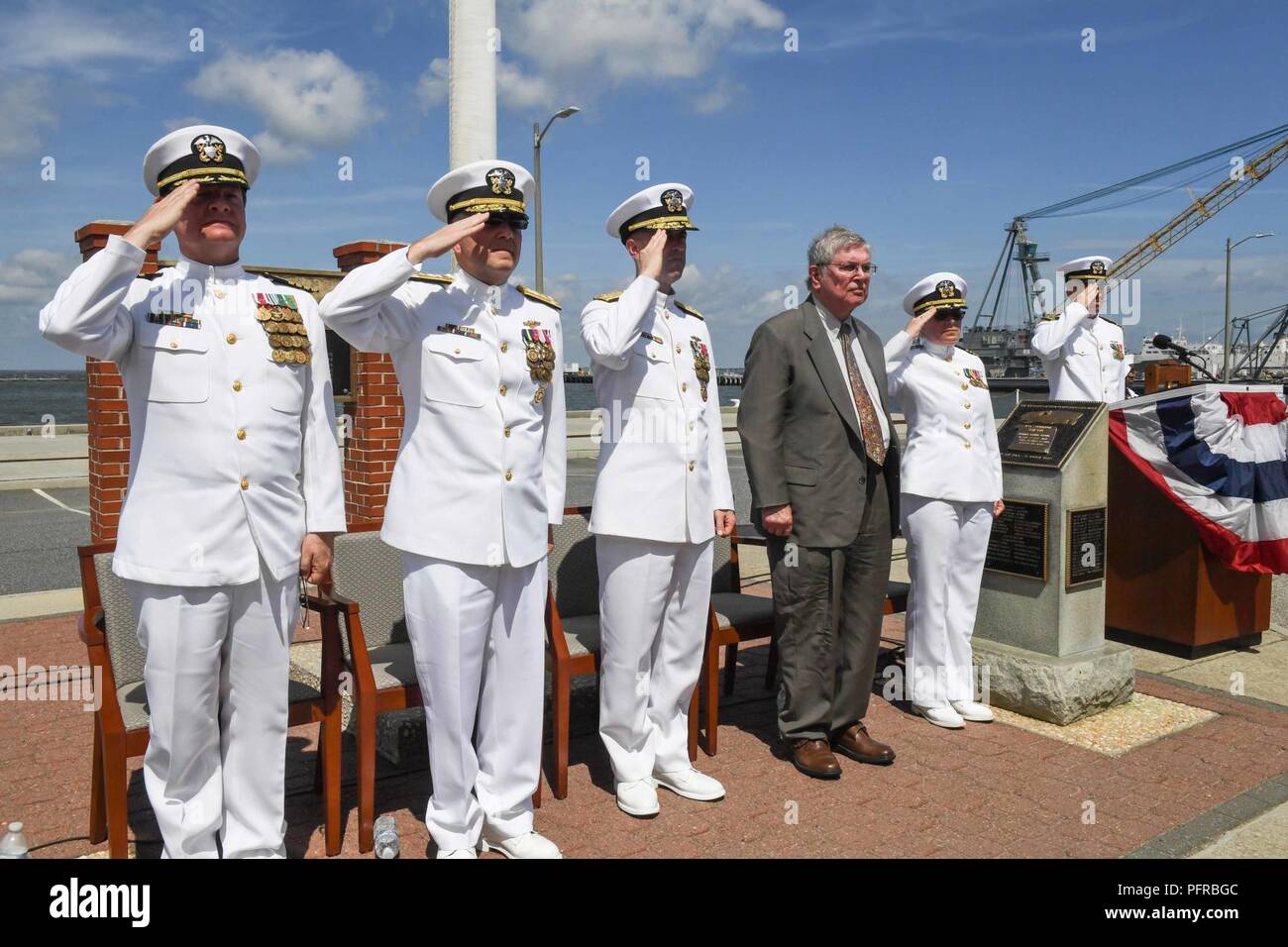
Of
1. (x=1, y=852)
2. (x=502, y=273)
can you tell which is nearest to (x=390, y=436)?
(x=502, y=273)

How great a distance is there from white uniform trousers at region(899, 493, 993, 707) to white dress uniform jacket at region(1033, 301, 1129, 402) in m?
3.07

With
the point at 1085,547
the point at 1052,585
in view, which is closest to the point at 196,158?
the point at 1052,585

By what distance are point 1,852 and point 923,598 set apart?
12.4 feet

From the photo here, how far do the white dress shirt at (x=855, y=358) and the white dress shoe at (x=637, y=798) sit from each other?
1.75 meters

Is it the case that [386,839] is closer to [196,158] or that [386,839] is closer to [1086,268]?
[196,158]

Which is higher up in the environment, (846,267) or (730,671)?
(846,267)

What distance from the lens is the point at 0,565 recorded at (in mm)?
9297

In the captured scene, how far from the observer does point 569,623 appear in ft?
15.3

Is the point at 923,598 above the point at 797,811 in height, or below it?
above

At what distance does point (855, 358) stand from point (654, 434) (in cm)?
109

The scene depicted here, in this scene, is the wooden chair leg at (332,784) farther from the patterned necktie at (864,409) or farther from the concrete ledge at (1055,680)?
the concrete ledge at (1055,680)

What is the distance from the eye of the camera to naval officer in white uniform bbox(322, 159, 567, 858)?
A: 3295 mm

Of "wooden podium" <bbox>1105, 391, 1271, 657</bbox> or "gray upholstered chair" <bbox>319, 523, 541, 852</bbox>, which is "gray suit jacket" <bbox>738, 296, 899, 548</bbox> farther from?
"wooden podium" <bbox>1105, 391, 1271, 657</bbox>
